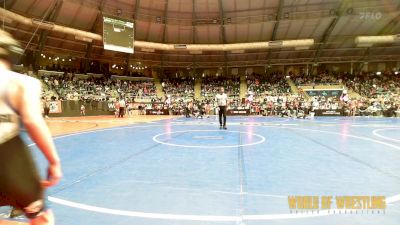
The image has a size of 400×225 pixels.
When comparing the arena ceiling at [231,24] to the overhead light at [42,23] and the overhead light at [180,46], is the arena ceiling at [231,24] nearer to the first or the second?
the overhead light at [42,23]

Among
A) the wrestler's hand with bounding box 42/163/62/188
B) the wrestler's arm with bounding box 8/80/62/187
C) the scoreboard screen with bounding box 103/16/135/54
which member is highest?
the scoreboard screen with bounding box 103/16/135/54

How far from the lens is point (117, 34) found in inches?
1180

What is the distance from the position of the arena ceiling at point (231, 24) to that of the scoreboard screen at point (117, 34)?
139 inches

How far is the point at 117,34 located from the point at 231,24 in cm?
1421

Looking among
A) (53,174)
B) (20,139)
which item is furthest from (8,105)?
(53,174)

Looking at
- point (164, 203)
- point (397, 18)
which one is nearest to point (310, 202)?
point (164, 203)

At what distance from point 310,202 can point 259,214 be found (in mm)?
763

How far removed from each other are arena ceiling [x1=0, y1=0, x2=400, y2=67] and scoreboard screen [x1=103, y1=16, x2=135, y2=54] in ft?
11.6

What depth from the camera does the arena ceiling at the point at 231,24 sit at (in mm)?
30641

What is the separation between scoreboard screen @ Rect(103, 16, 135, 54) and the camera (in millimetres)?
29172

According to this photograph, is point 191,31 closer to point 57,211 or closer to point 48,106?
point 48,106

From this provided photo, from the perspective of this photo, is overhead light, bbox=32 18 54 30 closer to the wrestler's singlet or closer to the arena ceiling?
the arena ceiling

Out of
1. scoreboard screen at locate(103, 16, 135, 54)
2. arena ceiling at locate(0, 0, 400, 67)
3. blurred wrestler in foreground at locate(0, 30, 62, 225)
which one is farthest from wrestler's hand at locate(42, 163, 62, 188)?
arena ceiling at locate(0, 0, 400, 67)

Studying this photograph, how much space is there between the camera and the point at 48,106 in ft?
84.1
